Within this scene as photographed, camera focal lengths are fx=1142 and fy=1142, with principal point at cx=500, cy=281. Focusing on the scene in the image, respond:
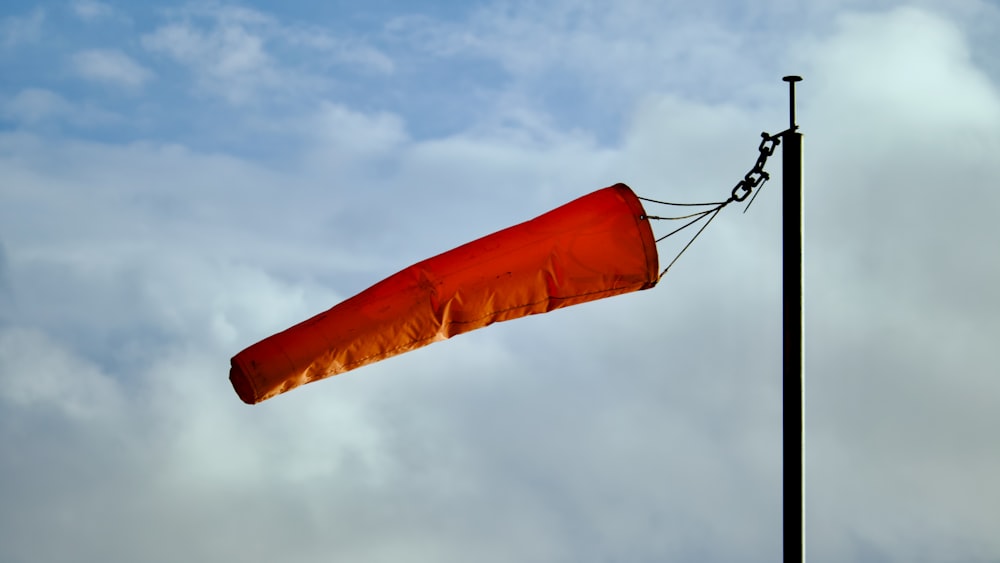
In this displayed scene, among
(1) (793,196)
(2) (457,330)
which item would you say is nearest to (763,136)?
(1) (793,196)

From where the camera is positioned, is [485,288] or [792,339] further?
[485,288]

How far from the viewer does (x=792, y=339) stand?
8469 mm

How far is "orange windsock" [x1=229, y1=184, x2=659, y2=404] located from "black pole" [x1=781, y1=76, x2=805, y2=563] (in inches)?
53.1

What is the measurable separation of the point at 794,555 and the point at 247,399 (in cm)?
459

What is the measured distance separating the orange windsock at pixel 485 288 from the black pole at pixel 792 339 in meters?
1.35

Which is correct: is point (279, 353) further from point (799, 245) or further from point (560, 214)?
point (799, 245)

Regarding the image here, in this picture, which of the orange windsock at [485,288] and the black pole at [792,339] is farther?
the orange windsock at [485,288]

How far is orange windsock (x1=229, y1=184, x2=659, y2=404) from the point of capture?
9602 mm

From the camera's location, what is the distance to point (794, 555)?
8.10 m

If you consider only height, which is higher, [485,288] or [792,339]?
[485,288]

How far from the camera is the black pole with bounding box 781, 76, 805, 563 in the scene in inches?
322

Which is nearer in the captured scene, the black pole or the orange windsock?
the black pole

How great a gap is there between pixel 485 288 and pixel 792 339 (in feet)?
8.56

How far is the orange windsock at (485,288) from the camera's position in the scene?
378 inches
